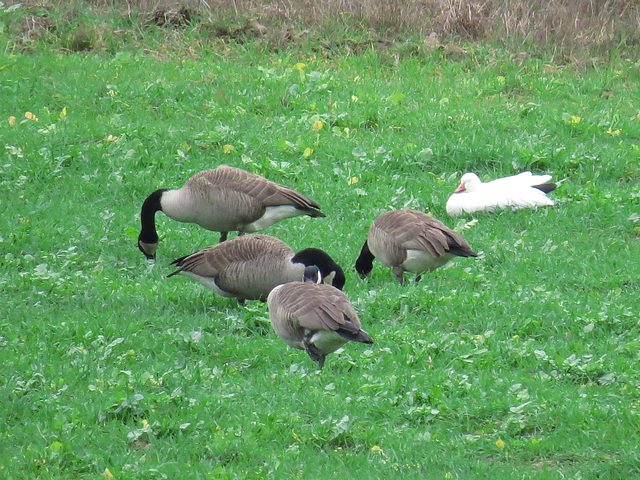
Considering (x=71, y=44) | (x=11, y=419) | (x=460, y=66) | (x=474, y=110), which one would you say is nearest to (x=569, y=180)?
(x=474, y=110)

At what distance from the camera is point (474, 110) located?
13.2 meters

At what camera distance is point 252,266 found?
8055mm

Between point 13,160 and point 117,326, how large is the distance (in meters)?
5.13

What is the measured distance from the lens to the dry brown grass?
15.9 meters

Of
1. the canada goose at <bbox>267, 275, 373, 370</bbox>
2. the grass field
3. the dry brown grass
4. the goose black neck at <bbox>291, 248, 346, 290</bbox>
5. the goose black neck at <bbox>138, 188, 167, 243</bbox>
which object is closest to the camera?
the grass field

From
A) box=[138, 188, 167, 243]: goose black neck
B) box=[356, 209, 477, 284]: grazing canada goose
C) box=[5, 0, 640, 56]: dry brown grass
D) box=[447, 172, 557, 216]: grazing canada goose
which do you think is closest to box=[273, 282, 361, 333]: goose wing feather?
box=[356, 209, 477, 284]: grazing canada goose

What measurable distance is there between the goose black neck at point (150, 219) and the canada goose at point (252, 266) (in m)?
1.22

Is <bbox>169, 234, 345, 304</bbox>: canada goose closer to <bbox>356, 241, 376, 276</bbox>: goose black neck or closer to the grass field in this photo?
the grass field

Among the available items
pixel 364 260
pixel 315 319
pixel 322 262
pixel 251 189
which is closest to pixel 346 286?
pixel 364 260

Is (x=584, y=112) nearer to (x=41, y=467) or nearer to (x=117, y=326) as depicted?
(x=117, y=326)

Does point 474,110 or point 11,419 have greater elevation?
point 11,419

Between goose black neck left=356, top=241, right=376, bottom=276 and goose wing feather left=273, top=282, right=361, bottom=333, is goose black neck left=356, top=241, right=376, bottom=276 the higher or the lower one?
the lower one

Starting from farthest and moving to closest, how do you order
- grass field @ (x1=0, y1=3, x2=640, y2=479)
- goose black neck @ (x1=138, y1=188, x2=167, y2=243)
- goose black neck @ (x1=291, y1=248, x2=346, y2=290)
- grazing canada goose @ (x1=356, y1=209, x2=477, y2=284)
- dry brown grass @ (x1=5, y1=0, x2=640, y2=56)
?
dry brown grass @ (x1=5, y1=0, x2=640, y2=56) → goose black neck @ (x1=138, y1=188, x2=167, y2=243) → grazing canada goose @ (x1=356, y1=209, x2=477, y2=284) → goose black neck @ (x1=291, y1=248, x2=346, y2=290) → grass field @ (x1=0, y1=3, x2=640, y2=479)

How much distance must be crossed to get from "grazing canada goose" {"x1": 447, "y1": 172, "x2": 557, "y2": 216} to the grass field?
6.5 inches
